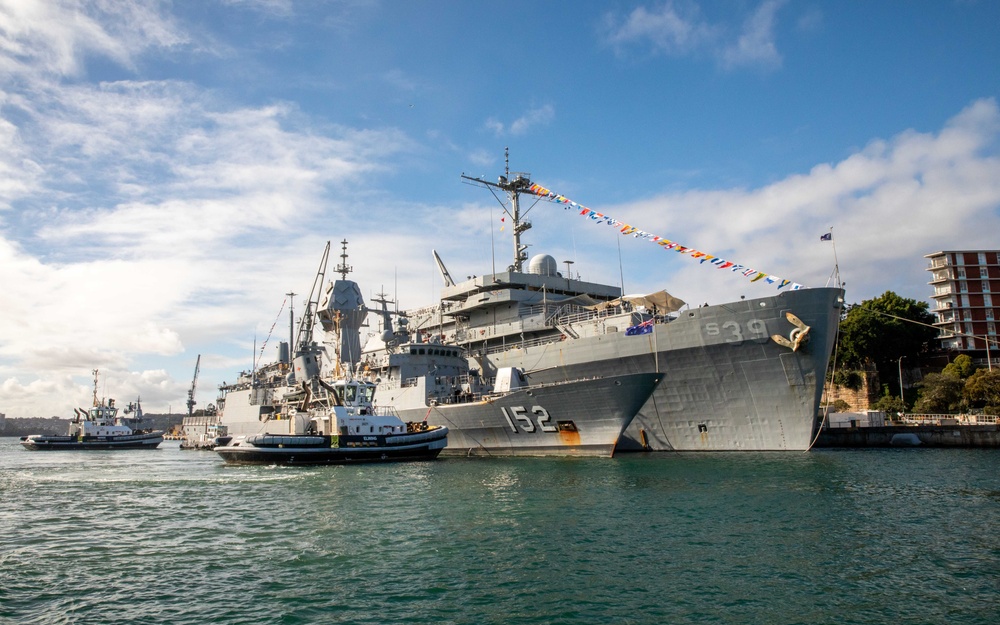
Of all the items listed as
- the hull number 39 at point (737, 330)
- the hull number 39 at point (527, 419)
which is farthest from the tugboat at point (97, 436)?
the hull number 39 at point (737, 330)

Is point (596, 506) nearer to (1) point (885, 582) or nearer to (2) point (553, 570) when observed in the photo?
(2) point (553, 570)

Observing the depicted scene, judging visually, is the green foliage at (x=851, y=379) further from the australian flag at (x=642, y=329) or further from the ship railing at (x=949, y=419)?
the australian flag at (x=642, y=329)

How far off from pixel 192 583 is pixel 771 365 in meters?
19.5

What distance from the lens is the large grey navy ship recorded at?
22.3 metres

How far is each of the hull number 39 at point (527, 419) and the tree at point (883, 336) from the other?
1057 inches

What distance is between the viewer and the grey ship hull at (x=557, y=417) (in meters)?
22.7

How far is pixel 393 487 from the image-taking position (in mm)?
18750

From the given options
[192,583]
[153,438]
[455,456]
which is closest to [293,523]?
[192,583]

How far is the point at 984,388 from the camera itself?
117 ft

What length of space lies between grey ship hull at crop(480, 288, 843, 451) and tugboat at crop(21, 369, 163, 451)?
4879cm

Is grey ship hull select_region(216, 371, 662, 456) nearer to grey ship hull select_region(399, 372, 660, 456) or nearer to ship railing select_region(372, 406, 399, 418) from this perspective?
grey ship hull select_region(399, 372, 660, 456)

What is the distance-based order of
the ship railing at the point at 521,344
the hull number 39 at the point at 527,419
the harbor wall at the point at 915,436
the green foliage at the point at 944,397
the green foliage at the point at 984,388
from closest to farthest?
1. the hull number 39 at the point at 527,419
2. the ship railing at the point at 521,344
3. the harbor wall at the point at 915,436
4. the green foliage at the point at 984,388
5. the green foliage at the point at 944,397

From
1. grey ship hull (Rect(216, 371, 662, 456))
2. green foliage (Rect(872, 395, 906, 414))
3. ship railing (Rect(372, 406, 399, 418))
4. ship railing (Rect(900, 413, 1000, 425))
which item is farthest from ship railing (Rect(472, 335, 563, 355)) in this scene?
green foliage (Rect(872, 395, 906, 414))

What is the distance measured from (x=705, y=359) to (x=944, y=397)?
23.5 meters
